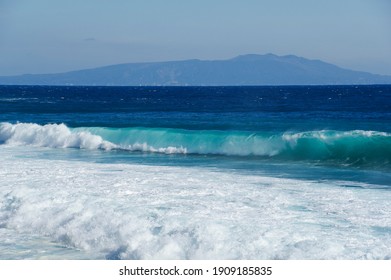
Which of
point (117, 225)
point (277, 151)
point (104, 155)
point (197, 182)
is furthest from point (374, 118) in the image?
point (117, 225)

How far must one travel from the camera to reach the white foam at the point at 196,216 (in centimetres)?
768

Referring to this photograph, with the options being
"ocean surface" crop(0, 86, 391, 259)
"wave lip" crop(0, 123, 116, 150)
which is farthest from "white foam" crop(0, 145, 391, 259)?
"wave lip" crop(0, 123, 116, 150)

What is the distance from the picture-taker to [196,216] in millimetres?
9102

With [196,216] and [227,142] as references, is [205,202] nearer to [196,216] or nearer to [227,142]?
[196,216]

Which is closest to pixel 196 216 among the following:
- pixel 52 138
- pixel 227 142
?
pixel 227 142

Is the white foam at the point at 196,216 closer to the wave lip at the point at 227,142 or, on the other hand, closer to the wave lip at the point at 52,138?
the wave lip at the point at 227,142

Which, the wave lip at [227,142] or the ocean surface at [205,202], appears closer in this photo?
the ocean surface at [205,202]

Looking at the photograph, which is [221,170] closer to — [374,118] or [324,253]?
[324,253]

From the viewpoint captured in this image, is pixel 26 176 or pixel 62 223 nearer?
pixel 62 223

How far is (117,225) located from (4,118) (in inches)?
1137

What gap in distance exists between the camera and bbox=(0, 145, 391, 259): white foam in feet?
25.2

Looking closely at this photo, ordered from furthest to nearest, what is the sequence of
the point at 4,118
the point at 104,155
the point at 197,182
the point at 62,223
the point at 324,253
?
the point at 4,118 → the point at 104,155 → the point at 197,182 → the point at 62,223 → the point at 324,253

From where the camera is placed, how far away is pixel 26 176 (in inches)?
517

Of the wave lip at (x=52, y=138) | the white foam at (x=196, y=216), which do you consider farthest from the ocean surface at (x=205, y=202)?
the wave lip at (x=52, y=138)
